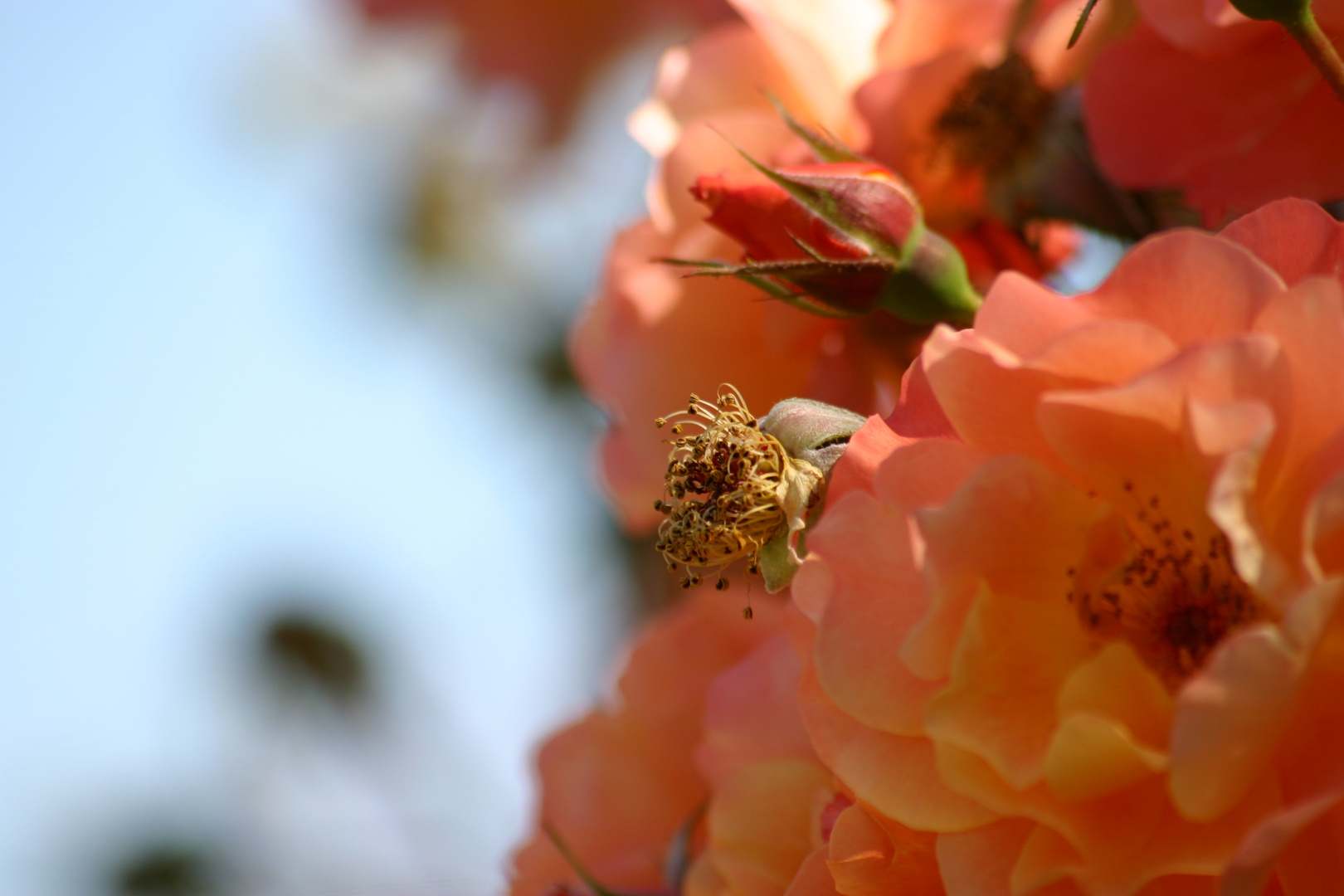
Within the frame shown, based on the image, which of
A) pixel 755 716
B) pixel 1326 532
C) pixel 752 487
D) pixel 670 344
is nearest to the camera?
pixel 1326 532

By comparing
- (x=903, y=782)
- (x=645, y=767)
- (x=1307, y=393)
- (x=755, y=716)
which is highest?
(x=1307, y=393)

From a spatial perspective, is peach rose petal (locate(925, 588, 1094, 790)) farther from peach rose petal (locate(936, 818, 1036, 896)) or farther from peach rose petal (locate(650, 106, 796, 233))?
peach rose petal (locate(650, 106, 796, 233))

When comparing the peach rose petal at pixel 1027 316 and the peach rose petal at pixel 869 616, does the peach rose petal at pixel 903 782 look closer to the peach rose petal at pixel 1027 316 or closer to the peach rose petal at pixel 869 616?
the peach rose petal at pixel 869 616

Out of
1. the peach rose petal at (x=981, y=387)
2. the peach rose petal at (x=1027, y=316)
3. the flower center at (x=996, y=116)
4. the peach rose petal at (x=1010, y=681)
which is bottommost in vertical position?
the peach rose petal at (x=1010, y=681)

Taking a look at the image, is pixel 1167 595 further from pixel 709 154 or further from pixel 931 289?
pixel 709 154

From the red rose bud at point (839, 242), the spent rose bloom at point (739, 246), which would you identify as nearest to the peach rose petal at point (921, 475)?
the red rose bud at point (839, 242)

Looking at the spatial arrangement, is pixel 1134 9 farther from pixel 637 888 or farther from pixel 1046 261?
pixel 637 888

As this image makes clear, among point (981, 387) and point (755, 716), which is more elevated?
point (981, 387)

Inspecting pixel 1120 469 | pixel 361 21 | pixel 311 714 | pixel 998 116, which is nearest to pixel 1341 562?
pixel 1120 469

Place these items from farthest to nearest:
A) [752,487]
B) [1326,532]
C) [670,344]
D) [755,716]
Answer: [670,344] → [755,716] → [752,487] → [1326,532]

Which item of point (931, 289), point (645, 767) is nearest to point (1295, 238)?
point (931, 289)
